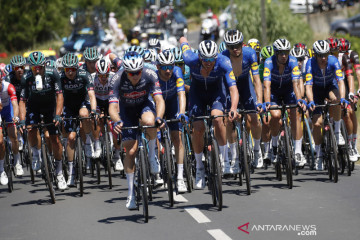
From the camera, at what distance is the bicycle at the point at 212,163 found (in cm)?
1086

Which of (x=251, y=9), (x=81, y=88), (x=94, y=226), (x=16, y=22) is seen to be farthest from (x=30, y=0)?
(x=94, y=226)

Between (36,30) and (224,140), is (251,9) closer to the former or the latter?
(36,30)

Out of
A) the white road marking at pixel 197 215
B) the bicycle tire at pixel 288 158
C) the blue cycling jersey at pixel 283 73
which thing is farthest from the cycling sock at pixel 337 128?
the white road marking at pixel 197 215

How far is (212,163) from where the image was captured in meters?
11.0

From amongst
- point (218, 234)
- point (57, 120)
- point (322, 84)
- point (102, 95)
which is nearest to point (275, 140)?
point (322, 84)

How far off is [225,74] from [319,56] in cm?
253

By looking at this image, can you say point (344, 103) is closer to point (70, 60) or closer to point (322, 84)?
point (322, 84)

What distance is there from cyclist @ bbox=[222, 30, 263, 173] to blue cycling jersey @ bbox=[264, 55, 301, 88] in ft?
0.62

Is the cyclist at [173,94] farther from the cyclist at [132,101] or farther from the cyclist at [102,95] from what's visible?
the cyclist at [102,95]

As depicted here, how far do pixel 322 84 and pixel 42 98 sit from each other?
4.44 m

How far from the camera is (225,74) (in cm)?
1183

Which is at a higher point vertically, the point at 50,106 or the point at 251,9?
the point at 251,9

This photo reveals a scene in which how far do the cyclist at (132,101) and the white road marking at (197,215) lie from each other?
29.8 inches

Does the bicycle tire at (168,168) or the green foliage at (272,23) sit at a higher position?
the green foliage at (272,23)
